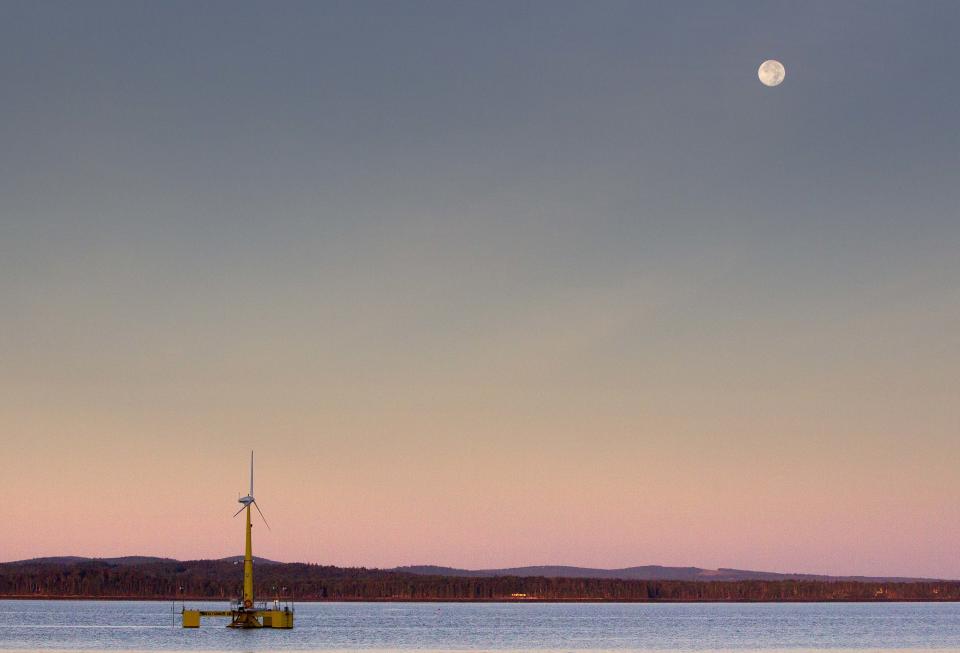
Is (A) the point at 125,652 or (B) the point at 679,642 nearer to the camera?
(A) the point at 125,652

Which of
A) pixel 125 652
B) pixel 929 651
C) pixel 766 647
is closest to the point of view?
pixel 125 652

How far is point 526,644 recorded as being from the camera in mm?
159000

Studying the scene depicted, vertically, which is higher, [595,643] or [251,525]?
[251,525]

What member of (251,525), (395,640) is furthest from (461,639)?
(251,525)

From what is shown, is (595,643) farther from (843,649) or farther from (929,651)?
(929,651)

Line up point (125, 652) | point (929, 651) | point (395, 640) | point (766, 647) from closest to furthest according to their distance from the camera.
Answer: point (125, 652) < point (929, 651) < point (766, 647) < point (395, 640)

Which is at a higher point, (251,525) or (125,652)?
(251,525)

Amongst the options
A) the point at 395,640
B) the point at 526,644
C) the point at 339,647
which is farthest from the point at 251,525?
the point at 526,644

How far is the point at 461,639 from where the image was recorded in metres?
167

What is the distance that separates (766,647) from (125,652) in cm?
7514

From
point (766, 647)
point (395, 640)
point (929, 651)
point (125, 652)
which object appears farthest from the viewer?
point (395, 640)

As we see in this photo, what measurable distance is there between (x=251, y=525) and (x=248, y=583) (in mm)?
7654

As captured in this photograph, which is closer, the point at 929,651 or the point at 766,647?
the point at 929,651

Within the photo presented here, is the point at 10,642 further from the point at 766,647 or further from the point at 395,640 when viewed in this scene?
the point at 766,647
